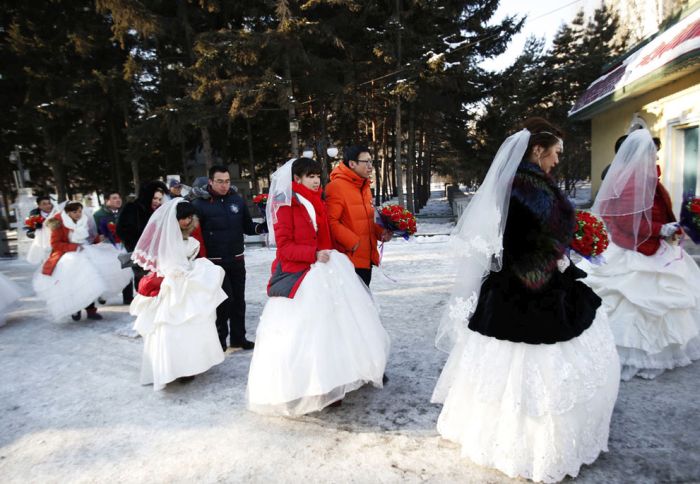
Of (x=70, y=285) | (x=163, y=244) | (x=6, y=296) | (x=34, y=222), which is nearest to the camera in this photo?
(x=163, y=244)

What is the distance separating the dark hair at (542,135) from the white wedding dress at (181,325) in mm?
3339

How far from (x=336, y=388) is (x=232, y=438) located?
35.9 inches

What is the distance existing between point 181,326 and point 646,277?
471cm

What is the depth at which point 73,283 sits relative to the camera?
6805 mm

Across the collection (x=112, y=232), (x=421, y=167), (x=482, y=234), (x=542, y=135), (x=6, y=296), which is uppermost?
(x=421, y=167)

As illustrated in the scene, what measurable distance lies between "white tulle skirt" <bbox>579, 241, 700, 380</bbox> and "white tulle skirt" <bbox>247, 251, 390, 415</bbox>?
7.94ft

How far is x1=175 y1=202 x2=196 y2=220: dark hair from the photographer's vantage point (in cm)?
445

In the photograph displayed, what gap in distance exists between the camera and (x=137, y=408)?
3.94 m

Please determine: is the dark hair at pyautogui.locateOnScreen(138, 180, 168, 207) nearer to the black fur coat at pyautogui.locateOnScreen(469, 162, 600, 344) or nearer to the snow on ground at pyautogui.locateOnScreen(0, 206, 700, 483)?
the snow on ground at pyautogui.locateOnScreen(0, 206, 700, 483)

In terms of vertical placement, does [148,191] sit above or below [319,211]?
above

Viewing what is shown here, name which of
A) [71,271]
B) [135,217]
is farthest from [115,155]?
[135,217]

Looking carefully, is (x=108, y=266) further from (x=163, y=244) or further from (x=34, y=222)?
(x=163, y=244)

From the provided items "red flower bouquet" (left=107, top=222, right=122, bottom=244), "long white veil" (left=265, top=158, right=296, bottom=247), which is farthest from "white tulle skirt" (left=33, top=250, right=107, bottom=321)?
"long white veil" (left=265, top=158, right=296, bottom=247)

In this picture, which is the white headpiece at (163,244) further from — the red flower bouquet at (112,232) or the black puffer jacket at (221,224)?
the red flower bouquet at (112,232)
